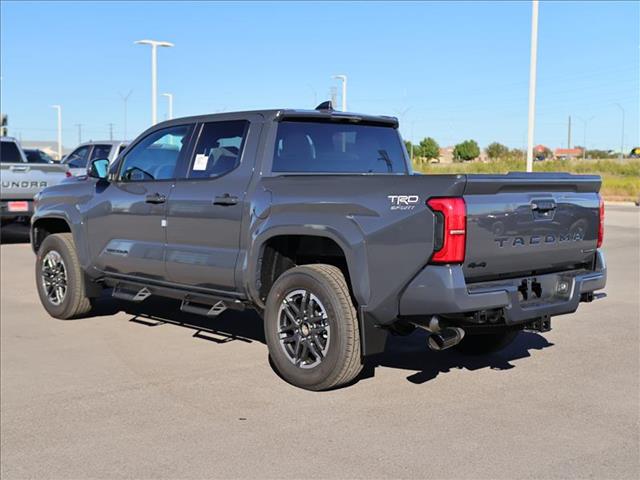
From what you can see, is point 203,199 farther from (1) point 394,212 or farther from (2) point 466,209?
(2) point 466,209

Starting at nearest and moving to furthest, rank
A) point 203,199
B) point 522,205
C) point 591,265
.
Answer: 1. point 522,205
2. point 591,265
3. point 203,199

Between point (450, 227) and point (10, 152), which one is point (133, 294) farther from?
point (10, 152)

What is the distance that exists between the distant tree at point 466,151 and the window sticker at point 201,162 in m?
63.6

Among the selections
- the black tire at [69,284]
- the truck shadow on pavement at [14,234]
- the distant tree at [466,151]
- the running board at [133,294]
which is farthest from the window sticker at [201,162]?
the distant tree at [466,151]

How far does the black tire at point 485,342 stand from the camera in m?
6.60

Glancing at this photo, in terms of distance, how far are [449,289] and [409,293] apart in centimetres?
29

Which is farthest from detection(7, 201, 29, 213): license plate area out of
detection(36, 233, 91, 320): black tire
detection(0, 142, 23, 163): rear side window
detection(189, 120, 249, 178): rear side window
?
detection(189, 120, 249, 178): rear side window

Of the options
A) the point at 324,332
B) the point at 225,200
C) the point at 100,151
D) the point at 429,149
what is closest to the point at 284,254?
the point at 225,200

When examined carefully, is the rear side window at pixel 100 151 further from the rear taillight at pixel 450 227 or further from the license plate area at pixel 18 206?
the rear taillight at pixel 450 227

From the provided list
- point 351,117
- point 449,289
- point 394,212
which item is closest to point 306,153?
point 351,117

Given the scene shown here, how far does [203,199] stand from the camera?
645 centimetres

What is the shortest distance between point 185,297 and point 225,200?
1.01 m

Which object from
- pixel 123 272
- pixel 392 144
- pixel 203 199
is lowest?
pixel 123 272

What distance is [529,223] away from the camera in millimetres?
5238
